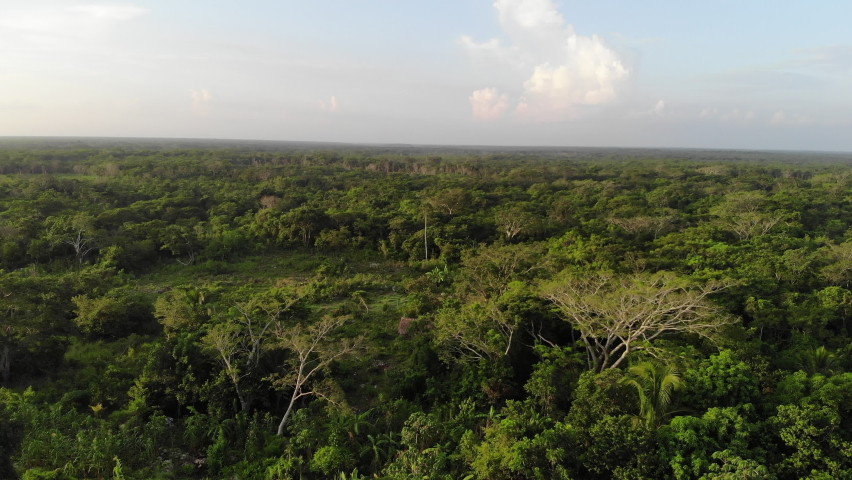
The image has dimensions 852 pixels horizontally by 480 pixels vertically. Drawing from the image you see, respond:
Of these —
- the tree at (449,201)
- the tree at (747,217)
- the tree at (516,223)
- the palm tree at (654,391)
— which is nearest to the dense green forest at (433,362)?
the palm tree at (654,391)

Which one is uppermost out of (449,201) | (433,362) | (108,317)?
(449,201)

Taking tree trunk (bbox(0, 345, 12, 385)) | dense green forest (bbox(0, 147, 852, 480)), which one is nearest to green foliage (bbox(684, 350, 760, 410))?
dense green forest (bbox(0, 147, 852, 480))

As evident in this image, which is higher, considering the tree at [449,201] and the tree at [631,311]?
the tree at [449,201]

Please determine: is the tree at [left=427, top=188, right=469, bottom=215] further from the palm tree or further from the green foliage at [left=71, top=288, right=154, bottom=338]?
the palm tree

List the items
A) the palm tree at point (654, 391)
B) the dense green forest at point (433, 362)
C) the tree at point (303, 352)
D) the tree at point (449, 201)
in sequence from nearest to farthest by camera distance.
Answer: the dense green forest at point (433, 362) → the palm tree at point (654, 391) → the tree at point (303, 352) → the tree at point (449, 201)

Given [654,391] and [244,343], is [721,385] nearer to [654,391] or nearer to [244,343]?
[654,391]

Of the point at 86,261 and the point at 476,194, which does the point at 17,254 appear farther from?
the point at 476,194

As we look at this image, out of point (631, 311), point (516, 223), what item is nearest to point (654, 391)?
point (631, 311)

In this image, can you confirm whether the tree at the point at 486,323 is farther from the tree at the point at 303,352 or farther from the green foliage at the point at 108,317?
the green foliage at the point at 108,317
